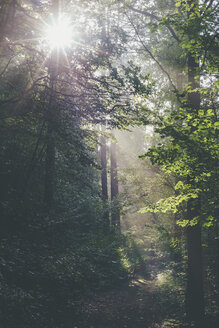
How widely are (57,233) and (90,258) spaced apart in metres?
3.17

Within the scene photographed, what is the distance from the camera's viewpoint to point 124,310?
906 cm

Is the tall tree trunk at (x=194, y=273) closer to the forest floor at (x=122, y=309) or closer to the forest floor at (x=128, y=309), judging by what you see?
Result: the forest floor at (x=128, y=309)

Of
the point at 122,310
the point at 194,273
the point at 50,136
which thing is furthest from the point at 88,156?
the point at 122,310

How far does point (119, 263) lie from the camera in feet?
44.6

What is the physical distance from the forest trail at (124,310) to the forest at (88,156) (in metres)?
0.05

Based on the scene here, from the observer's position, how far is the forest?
5.64 m

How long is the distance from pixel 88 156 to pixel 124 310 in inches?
205

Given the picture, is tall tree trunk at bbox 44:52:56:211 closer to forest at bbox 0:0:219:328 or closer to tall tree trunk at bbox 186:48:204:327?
forest at bbox 0:0:219:328

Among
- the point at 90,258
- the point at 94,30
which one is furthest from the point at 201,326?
the point at 94,30

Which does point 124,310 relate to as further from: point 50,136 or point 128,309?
point 50,136

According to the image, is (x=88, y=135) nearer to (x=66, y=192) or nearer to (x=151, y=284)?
(x=66, y=192)

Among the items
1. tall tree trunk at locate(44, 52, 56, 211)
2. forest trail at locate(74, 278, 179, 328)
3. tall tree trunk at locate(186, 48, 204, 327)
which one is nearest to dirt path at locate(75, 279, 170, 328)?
forest trail at locate(74, 278, 179, 328)

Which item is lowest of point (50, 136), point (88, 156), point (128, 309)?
point (128, 309)

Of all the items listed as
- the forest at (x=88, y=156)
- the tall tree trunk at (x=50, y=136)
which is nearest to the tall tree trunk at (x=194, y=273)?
the forest at (x=88, y=156)
